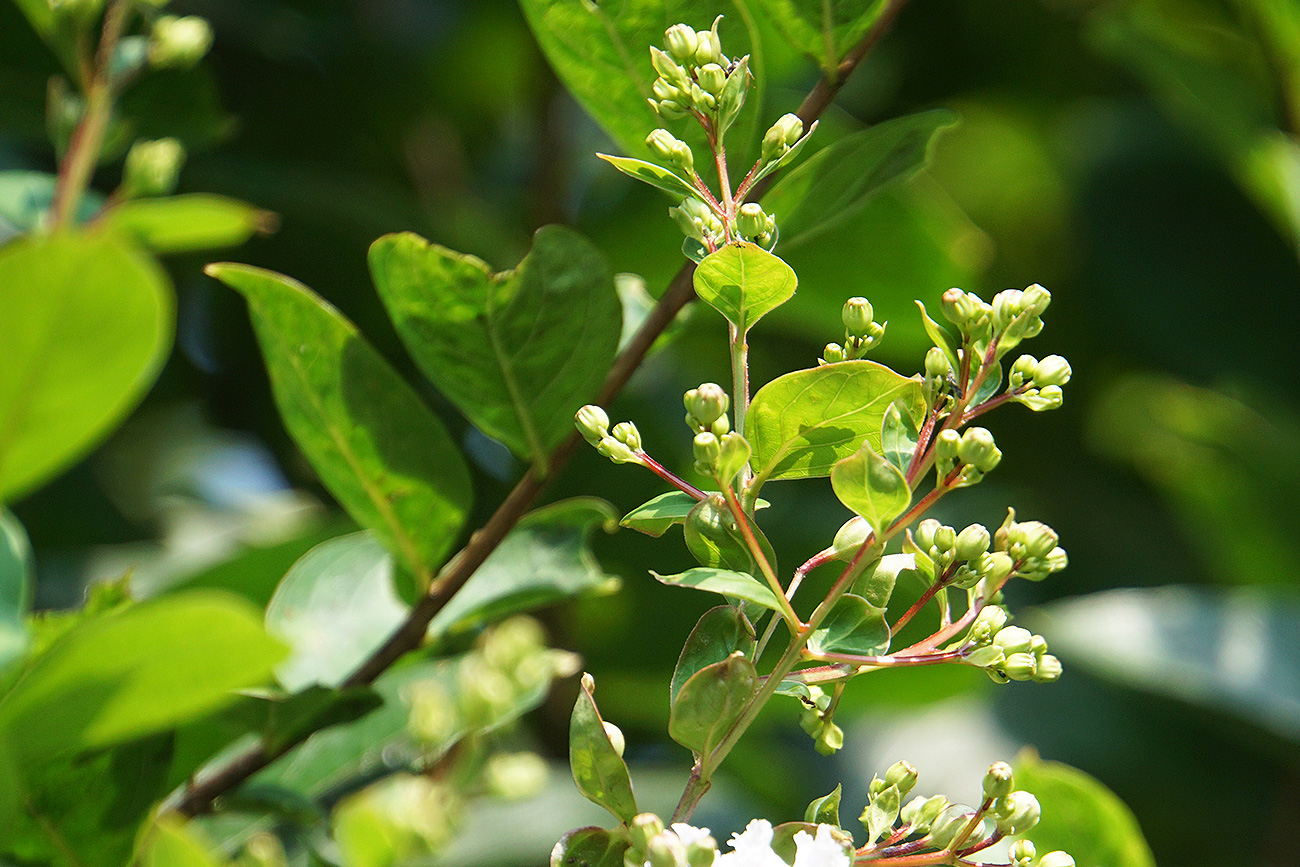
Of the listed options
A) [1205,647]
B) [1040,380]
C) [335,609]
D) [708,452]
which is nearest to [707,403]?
[708,452]

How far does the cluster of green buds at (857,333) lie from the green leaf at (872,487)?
57mm

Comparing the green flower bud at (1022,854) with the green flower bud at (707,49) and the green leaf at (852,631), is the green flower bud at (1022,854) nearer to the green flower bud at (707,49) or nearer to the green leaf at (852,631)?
the green leaf at (852,631)

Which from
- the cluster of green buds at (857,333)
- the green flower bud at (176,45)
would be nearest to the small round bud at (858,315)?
the cluster of green buds at (857,333)

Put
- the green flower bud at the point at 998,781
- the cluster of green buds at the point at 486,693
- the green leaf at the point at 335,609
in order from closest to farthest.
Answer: the cluster of green buds at the point at 486,693 < the green flower bud at the point at 998,781 < the green leaf at the point at 335,609

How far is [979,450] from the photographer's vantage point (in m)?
0.36

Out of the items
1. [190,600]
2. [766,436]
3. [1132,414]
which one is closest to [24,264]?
[190,600]

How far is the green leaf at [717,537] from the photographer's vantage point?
1.26 feet

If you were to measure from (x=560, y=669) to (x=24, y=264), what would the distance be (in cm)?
33

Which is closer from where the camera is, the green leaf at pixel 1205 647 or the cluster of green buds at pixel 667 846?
the cluster of green buds at pixel 667 846

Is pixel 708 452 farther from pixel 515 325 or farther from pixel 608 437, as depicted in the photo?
pixel 515 325

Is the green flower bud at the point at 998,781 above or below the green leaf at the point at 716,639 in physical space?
below

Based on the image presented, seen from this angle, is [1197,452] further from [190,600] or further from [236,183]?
[190,600]

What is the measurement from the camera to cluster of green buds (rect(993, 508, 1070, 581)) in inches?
14.9

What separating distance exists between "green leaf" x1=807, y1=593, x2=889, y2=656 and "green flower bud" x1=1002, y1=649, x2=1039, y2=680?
1.5 inches
